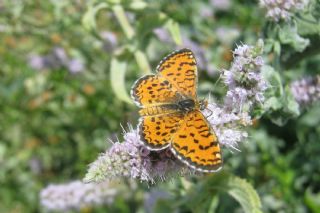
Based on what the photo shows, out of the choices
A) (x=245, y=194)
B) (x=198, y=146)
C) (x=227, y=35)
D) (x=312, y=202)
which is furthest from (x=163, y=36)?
(x=198, y=146)

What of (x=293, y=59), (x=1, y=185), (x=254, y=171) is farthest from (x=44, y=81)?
(x=293, y=59)

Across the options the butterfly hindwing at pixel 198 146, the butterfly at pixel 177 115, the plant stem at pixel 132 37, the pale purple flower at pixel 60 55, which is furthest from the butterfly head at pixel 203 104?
the pale purple flower at pixel 60 55

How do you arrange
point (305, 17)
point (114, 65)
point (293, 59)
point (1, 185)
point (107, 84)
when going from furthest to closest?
point (1, 185), point (107, 84), point (114, 65), point (293, 59), point (305, 17)

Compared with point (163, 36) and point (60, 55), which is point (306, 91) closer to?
point (163, 36)

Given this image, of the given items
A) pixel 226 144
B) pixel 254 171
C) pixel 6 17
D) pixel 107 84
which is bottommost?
pixel 226 144

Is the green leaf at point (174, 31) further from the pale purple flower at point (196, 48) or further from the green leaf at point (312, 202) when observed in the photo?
the green leaf at point (312, 202)

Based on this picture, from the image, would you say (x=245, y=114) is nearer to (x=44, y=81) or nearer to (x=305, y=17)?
(x=305, y=17)

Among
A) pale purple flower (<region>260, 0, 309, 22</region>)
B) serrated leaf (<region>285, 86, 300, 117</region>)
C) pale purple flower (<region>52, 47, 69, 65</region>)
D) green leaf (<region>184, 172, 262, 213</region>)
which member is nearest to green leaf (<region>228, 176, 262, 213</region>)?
green leaf (<region>184, 172, 262, 213</region>)

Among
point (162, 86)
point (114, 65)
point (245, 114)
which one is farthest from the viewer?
point (114, 65)

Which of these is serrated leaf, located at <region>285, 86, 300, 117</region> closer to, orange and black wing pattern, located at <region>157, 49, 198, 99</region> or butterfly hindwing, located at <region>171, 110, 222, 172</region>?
orange and black wing pattern, located at <region>157, 49, 198, 99</region>
